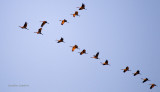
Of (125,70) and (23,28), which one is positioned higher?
(23,28)

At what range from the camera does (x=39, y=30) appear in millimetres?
55969

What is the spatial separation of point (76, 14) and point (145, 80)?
2010 cm

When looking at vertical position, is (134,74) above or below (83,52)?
below

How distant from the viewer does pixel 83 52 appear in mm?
58000

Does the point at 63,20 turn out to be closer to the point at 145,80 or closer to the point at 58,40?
the point at 58,40

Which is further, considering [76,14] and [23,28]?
[76,14]

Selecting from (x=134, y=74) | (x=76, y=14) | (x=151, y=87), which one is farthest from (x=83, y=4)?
(x=151, y=87)

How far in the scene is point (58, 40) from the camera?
186 feet

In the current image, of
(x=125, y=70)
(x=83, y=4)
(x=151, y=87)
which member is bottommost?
(x=151, y=87)

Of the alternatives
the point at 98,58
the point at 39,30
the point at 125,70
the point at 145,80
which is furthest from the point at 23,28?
the point at 145,80

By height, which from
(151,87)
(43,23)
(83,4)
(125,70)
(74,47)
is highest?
(83,4)

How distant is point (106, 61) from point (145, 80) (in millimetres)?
9052

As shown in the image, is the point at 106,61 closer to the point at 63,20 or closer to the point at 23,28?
the point at 63,20

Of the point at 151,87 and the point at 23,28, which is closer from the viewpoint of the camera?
the point at 23,28
